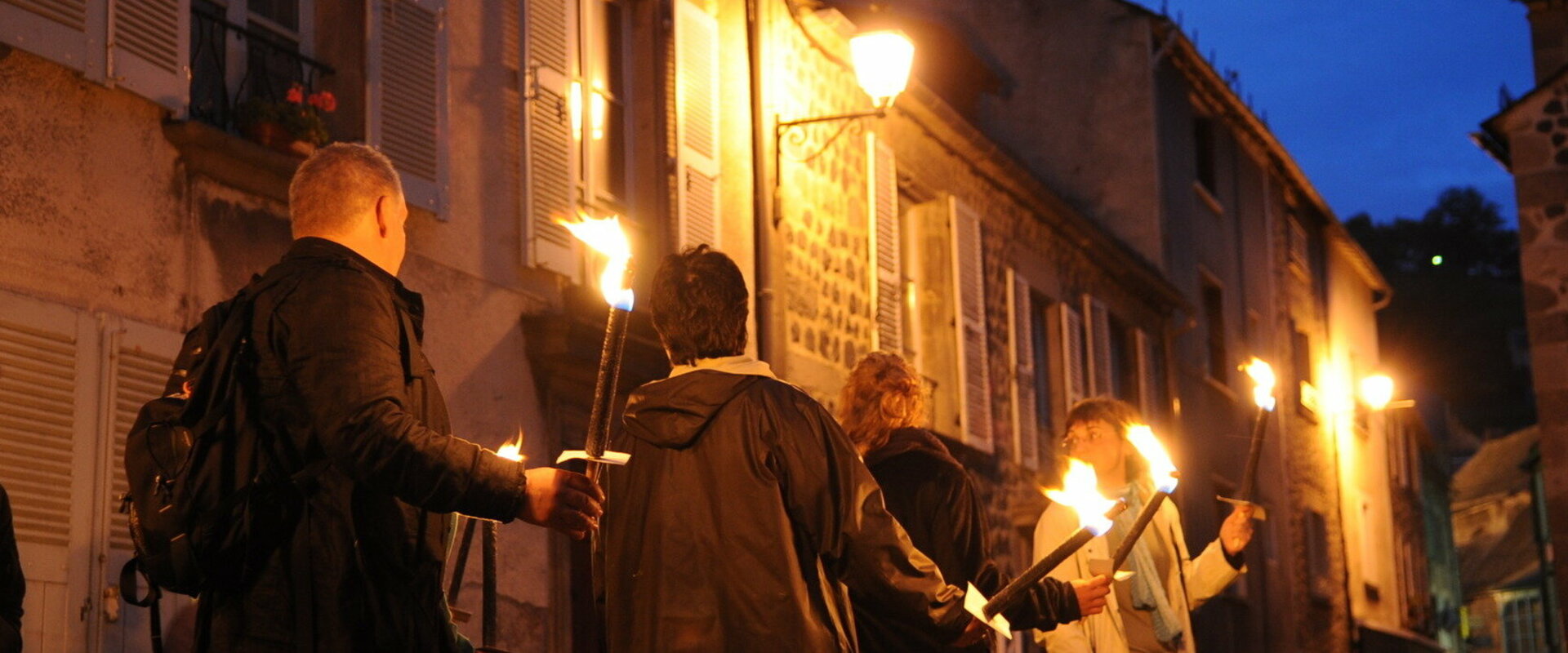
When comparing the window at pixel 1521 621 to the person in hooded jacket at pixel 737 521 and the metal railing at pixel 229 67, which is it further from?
the person in hooded jacket at pixel 737 521

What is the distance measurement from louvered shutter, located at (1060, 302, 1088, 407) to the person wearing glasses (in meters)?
11.2

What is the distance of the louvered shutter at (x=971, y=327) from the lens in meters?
15.9

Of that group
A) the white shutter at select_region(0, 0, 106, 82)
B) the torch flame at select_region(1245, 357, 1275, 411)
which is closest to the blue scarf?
the torch flame at select_region(1245, 357, 1275, 411)

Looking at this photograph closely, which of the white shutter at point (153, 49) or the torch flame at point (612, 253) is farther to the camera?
the white shutter at point (153, 49)

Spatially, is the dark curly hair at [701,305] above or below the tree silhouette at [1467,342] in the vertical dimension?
below

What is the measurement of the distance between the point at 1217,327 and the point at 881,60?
1430 cm

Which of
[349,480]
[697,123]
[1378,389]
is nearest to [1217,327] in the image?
[1378,389]

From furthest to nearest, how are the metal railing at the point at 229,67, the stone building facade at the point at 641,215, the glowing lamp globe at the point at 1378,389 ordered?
the glowing lamp globe at the point at 1378,389, the metal railing at the point at 229,67, the stone building facade at the point at 641,215

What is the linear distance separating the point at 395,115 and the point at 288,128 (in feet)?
3.21

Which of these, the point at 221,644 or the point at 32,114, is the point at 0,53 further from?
the point at 221,644

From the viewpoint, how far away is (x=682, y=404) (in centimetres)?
483

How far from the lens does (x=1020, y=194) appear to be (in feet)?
59.3

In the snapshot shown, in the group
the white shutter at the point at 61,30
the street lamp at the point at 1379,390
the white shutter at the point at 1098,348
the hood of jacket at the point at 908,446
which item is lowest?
the hood of jacket at the point at 908,446

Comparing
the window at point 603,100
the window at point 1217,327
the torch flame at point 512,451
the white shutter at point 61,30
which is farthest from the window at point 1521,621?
the torch flame at point 512,451
